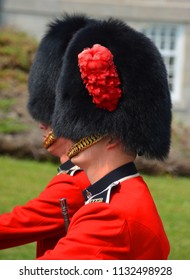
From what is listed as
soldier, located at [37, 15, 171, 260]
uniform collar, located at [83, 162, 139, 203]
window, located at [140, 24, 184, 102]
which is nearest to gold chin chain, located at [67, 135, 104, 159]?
soldier, located at [37, 15, 171, 260]

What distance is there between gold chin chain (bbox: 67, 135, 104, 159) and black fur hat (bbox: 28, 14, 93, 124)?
118 centimetres

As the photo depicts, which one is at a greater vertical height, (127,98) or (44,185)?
(127,98)

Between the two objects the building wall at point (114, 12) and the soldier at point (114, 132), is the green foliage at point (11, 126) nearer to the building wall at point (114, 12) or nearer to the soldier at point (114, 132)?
the building wall at point (114, 12)

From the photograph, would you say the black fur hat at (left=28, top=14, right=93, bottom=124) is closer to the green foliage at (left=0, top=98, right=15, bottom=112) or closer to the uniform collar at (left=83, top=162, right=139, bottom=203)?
the uniform collar at (left=83, top=162, right=139, bottom=203)

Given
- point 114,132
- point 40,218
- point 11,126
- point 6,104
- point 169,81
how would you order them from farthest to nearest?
point 169,81, point 6,104, point 11,126, point 40,218, point 114,132

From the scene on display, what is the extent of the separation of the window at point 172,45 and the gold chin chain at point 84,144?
55.0ft

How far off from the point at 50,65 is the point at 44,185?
5203mm

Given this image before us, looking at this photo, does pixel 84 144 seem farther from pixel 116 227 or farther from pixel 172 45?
pixel 172 45

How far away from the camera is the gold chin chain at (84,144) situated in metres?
3.23

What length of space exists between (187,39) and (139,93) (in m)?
17.1

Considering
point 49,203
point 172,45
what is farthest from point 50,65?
point 172,45

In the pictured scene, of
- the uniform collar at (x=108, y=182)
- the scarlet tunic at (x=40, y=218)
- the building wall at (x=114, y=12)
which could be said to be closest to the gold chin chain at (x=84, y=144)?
the uniform collar at (x=108, y=182)

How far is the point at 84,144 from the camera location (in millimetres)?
3248

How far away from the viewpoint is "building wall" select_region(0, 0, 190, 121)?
19.0 metres
